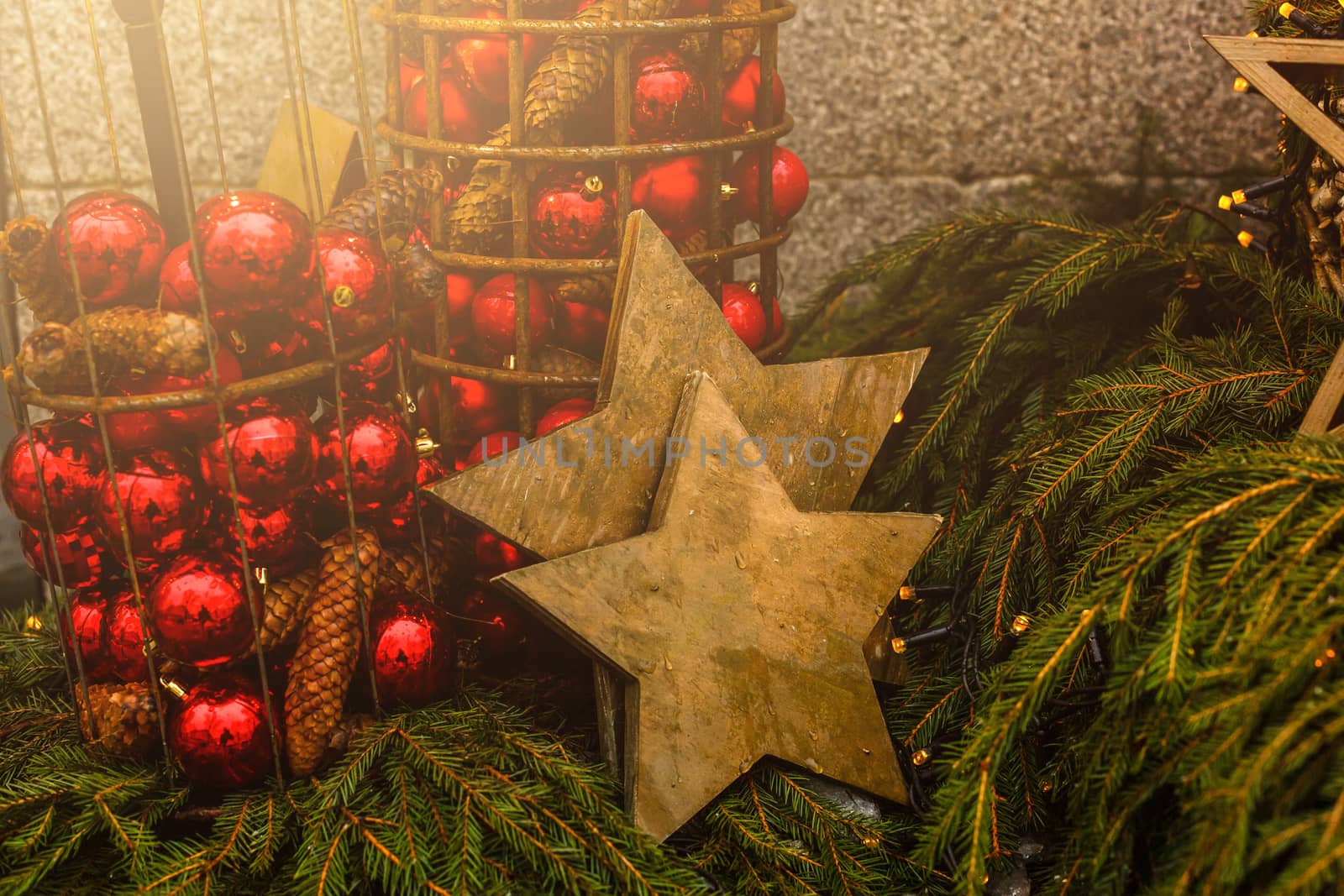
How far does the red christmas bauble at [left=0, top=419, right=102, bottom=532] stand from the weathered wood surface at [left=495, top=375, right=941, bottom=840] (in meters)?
0.39

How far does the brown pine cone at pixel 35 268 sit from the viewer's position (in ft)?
2.78

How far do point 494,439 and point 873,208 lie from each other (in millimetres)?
946

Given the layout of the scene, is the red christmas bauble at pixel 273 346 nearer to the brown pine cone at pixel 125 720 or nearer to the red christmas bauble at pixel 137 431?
the red christmas bauble at pixel 137 431

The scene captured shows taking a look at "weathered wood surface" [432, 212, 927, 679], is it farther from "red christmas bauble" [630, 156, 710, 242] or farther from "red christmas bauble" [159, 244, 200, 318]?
"red christmas bauble" [159, 244, 200, 318]

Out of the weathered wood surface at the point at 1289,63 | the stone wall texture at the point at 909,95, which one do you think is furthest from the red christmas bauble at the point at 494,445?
the stone wall texture at the point at 909,95

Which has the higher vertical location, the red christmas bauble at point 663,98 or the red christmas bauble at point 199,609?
the red christmas bauble at point 663,98

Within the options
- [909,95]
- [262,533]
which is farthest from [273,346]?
[909,95]

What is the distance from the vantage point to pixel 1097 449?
3.21 feet

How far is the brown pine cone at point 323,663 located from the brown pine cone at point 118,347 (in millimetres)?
212

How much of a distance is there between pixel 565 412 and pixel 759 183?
1.02ft

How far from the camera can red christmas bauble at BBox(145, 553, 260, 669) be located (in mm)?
857

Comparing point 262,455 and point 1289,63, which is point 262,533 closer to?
point 262,455

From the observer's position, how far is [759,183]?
43.9 inches

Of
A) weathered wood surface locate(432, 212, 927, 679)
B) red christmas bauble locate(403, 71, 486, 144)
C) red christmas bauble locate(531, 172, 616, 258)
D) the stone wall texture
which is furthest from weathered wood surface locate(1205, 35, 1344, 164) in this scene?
the stone wall texture
